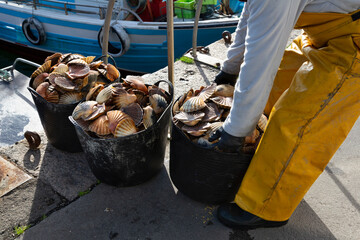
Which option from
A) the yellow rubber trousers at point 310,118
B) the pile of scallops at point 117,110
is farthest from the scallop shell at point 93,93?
the yellow rubber trousers at point 310,118

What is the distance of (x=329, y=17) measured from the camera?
4.64 ft

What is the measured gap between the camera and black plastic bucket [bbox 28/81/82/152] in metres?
2.14

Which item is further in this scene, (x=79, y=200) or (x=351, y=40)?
(x=79, y=200)

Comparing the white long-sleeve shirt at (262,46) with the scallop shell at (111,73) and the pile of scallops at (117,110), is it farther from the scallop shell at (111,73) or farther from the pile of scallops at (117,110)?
the scallop shell at (111,73)

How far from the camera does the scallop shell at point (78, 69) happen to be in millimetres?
2201

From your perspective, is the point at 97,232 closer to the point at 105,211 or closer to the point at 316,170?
the point at 105,211

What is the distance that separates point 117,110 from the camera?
191cm

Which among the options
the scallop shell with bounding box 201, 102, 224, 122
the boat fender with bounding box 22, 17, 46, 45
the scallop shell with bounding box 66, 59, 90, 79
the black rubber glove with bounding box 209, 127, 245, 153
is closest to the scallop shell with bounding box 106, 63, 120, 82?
the scallop shell with bounding box 66, 59, 90, 79

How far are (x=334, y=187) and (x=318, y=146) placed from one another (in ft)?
2.99

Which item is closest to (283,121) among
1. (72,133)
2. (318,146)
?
(318,146)

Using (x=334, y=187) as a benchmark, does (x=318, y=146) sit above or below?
above

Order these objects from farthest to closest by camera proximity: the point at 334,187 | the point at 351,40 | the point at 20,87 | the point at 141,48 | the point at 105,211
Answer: the point at 141,48
the point at 20,87
the point at 334,187
the point at 105,211
the point at 351,40

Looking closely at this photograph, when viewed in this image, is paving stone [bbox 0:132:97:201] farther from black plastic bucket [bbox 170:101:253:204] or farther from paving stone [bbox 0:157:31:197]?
black plastic bucket [bbox 170:101:253:204]

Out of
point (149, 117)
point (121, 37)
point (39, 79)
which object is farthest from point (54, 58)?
point (121, 37)
